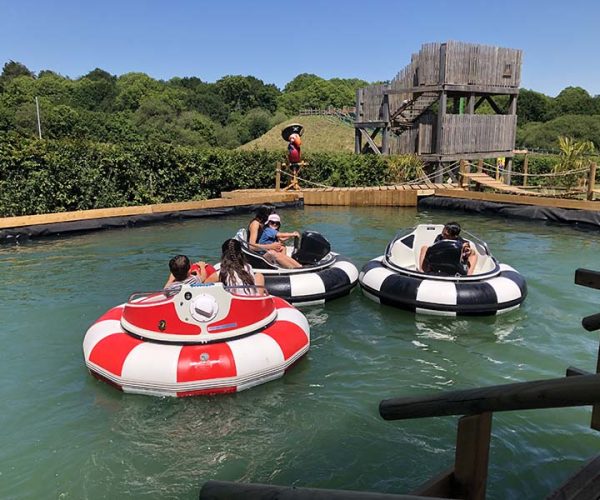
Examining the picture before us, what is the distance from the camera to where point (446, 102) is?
20609 millimetres

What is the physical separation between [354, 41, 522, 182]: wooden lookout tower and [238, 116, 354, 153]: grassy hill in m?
19.4

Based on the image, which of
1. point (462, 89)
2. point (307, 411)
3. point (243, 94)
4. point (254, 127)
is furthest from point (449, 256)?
point (243, 94)

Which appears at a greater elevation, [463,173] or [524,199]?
[463,173]

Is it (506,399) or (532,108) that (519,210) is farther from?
(532,108)

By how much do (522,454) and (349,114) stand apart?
4745cm

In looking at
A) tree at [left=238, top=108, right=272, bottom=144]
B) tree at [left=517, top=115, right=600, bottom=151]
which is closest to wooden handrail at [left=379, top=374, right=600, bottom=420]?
tree at [left=517, top=115, right=600, bottom=151]

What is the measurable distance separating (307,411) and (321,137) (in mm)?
42304

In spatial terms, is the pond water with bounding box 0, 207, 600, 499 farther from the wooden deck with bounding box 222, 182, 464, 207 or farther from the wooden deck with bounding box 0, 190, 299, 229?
the wooden deck with bounding box 222, 182, 464, 207

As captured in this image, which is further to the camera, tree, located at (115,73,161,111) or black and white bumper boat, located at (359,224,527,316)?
tree, located at (115,73,161,111)

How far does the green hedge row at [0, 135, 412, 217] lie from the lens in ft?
41.5

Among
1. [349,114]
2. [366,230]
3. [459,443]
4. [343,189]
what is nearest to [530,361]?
[459,443]

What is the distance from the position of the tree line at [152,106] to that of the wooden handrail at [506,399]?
33139 millimetres

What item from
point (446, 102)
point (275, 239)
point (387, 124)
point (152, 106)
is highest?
point (152, 106)

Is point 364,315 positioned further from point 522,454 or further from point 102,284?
point 102,284
